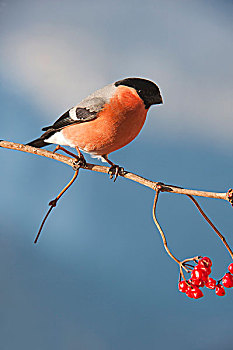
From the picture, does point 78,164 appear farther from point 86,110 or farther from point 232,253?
point 232,253

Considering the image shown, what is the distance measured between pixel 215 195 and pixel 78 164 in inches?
8.0

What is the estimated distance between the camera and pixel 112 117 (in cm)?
51

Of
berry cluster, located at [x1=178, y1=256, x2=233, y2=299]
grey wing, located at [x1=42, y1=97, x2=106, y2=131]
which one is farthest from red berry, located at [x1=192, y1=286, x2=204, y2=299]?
grey wing, located at [x1=42, y1=97, x2=106, y2=131]

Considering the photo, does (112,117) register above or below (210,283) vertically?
above

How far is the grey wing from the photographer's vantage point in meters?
0.53

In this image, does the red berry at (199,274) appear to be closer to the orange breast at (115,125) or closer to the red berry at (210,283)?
the red berry at (210,283)

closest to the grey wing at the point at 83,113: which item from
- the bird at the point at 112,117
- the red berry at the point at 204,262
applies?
the bird at the point at 112,117

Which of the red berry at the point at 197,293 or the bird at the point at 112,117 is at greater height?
the bird at the point at 112,117

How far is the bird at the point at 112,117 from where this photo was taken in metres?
0.48

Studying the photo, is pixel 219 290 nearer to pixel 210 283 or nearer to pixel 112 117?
pixel 210 283

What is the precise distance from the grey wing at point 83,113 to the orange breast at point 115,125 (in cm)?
1

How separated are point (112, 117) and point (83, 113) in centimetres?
6

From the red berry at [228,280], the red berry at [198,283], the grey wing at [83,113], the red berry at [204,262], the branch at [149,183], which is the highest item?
the grey wing at [83,113]

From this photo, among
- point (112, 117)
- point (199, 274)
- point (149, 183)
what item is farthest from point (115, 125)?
point (199, 274)
